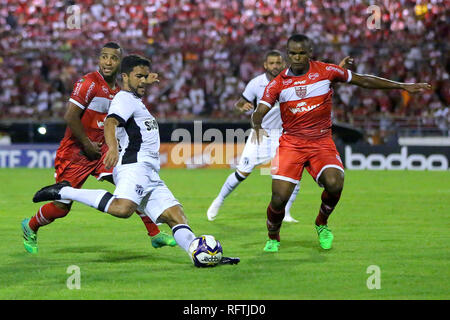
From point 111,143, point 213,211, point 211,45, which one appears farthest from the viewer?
point 211,45

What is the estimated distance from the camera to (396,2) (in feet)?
87.8

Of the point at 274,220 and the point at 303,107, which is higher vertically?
the point at 303,107

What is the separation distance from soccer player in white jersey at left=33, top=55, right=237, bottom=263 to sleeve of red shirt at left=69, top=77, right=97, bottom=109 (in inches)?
40.8

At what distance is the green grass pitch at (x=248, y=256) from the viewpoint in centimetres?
627

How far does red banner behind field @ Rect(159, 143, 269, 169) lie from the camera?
23062 millimetres

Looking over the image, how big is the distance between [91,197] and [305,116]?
2505 millimetres

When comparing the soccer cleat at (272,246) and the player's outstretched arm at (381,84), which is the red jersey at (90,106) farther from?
the player's outstretched arm at (381,84)

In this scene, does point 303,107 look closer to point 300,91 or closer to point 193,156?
point 300,91

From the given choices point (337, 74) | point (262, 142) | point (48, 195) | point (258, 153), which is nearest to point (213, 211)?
point (258, 153)

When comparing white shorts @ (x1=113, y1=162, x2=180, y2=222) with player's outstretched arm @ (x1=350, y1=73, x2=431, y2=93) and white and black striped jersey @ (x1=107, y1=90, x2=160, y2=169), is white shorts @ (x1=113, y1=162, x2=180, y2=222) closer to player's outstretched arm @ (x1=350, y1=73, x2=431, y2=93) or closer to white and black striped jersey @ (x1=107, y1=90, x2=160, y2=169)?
white and black striped jersey @ (x1=107, y1=90, x2=160, y2=169)

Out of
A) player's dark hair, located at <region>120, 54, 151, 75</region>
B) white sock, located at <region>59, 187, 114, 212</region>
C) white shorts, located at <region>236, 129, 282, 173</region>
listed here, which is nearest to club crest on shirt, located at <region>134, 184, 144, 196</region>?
white sock, located at <region>59, 187, 114, 212</region>

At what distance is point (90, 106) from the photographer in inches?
337
